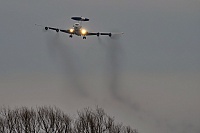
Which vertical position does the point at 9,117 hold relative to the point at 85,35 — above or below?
below

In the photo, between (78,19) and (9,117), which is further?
(9,117)

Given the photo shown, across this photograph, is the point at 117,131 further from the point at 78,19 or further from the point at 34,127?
the point at 78,19

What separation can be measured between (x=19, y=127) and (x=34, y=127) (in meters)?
2.88

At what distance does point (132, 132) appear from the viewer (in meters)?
120

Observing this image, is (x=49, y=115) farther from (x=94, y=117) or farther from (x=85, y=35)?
(x=85, y=35)

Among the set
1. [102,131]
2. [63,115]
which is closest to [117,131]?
[102,131]

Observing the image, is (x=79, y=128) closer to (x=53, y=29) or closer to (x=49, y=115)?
(x=49, y=115)

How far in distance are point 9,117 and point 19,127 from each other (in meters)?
5.06

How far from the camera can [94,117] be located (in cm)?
11738

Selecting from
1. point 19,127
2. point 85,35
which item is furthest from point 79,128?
point 85,35

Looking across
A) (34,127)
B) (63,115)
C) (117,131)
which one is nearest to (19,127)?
(34,127)

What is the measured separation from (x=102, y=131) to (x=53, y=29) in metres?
23.0

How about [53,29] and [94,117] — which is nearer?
[53,29]

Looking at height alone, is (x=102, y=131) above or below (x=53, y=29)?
below
